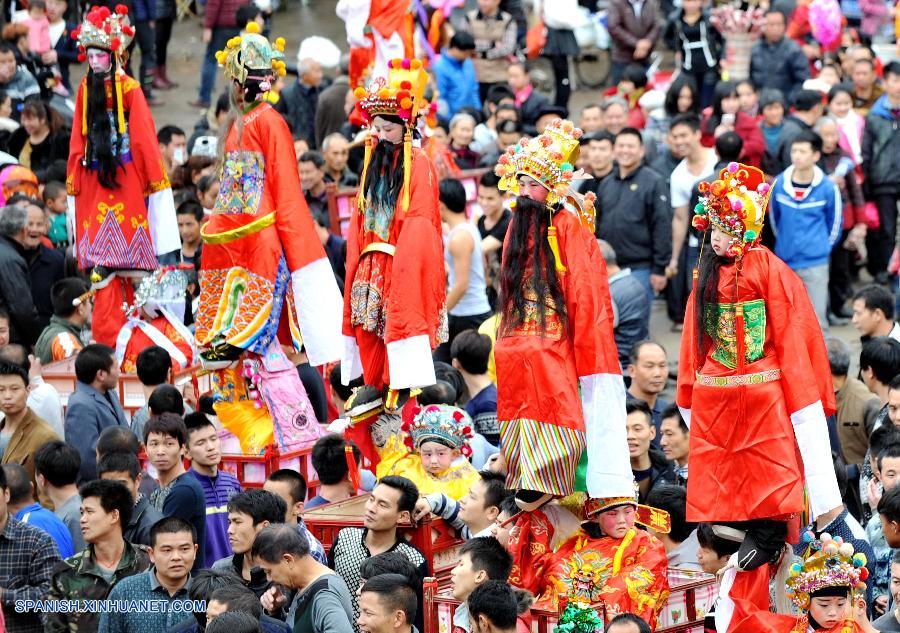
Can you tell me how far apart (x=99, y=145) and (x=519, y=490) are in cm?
449

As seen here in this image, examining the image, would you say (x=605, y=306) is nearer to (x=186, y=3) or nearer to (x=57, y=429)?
(x=57, y=429)

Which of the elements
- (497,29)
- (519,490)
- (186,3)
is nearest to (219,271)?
(519,490)

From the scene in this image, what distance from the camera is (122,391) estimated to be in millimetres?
10172

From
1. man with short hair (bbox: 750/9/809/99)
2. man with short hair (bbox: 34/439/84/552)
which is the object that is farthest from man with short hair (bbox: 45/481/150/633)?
man with short hair (bbox: 750/9/809/99)

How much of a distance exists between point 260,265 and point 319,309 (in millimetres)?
395

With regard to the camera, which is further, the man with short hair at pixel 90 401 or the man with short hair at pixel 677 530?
the man with short hair at pixel 90 401

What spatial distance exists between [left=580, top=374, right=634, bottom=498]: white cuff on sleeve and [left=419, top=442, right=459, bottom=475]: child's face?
3.53 ft

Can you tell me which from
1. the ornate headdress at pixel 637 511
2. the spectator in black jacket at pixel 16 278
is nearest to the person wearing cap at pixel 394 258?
the ornate headdress at pixel 637 511

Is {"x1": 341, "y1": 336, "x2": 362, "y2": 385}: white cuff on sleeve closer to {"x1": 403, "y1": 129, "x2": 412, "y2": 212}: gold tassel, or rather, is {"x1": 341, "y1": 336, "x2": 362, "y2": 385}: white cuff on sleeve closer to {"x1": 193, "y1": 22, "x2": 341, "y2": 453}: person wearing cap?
{"x1": 193, "y1": 22, "x2": 341, "y2": 453}: person wearing cap

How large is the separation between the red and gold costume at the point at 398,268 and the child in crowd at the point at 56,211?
14.5ft

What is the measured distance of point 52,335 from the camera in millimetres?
11016

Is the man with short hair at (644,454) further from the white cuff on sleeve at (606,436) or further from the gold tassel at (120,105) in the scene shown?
the gold tassel at (120,105)

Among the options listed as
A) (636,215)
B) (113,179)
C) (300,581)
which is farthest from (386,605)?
(636,215)

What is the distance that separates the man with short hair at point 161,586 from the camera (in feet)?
22.4
